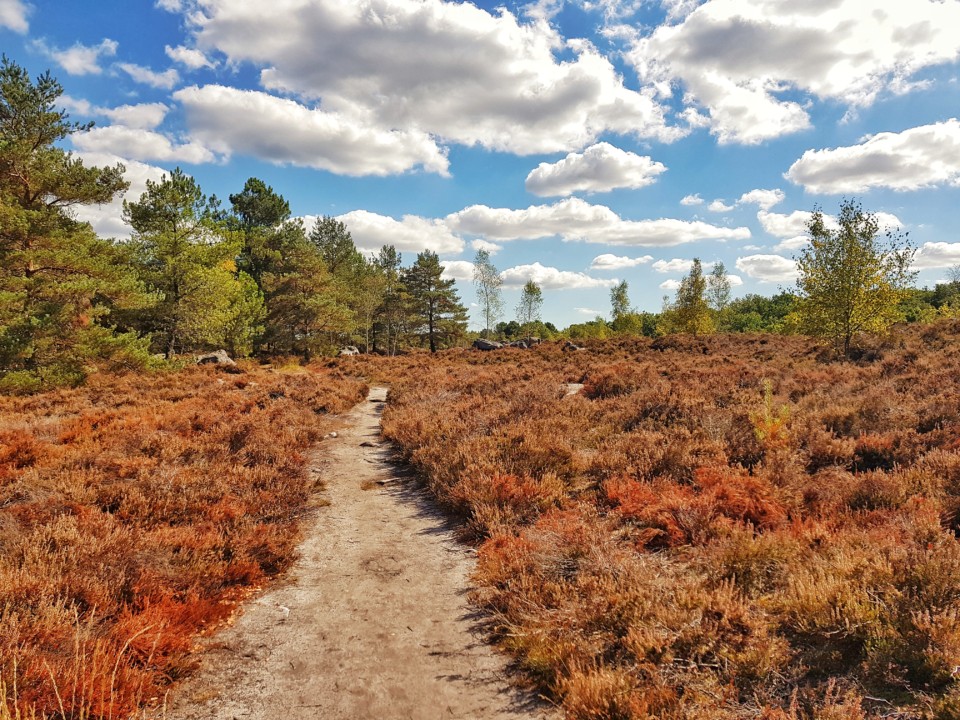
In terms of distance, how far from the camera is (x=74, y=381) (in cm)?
1981

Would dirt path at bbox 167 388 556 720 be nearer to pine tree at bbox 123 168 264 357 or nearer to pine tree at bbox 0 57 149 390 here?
pine tree at bbox 0 57 149 390

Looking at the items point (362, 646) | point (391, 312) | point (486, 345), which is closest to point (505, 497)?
point (362, 646)

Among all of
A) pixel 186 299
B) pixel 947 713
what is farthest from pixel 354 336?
pixel 947 713

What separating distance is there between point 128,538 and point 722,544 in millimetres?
7184

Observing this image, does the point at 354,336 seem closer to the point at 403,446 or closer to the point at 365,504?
the point at 403,446

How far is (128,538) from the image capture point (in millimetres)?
5801

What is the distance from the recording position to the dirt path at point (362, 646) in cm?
383

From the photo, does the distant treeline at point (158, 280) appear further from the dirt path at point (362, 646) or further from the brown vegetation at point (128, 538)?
the dirt path at point (362, 646)

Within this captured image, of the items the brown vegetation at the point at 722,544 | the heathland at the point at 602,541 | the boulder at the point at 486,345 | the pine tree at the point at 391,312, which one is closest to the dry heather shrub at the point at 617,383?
the heathland at the point at 602,541

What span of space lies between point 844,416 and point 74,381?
2672 cm

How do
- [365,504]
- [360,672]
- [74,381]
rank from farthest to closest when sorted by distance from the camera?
[74,381]
[365,504]
[360,672]

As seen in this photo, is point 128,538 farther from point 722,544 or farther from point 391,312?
point 391,312

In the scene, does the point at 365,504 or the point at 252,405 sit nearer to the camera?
the point at 365,504

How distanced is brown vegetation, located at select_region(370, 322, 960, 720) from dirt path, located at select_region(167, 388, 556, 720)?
0.44 metres
